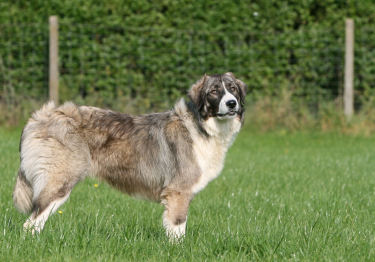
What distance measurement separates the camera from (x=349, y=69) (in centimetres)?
1145

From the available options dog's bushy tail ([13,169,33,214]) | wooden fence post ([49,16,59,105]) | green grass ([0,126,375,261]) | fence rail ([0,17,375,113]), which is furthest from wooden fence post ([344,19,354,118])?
dog's bushy tail ([13,169,33,214])

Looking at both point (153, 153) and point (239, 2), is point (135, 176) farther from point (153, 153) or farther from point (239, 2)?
point (239, 2)

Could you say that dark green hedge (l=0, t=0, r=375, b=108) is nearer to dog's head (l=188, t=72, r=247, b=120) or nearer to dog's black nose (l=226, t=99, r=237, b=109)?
dog's head (l=188, t=72, r=247, b=120)

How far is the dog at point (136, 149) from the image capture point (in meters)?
4.40

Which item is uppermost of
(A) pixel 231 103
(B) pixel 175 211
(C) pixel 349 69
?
(C) pixel 349 69

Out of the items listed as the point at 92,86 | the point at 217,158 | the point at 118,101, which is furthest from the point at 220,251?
the point at 92,86

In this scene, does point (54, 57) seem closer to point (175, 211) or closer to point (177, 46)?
point (177, 46)

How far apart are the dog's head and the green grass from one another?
994mm

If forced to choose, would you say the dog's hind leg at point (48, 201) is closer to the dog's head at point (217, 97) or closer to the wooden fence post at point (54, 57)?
the dog's head at point (217, 97)

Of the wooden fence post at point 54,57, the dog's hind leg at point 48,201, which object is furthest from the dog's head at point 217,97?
the wooden fence post at point 54,57

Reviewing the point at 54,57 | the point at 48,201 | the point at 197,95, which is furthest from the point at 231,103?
the point at 54,57

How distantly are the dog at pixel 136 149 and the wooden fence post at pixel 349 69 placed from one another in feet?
23.8

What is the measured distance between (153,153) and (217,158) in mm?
589

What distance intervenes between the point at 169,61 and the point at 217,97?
747cm
